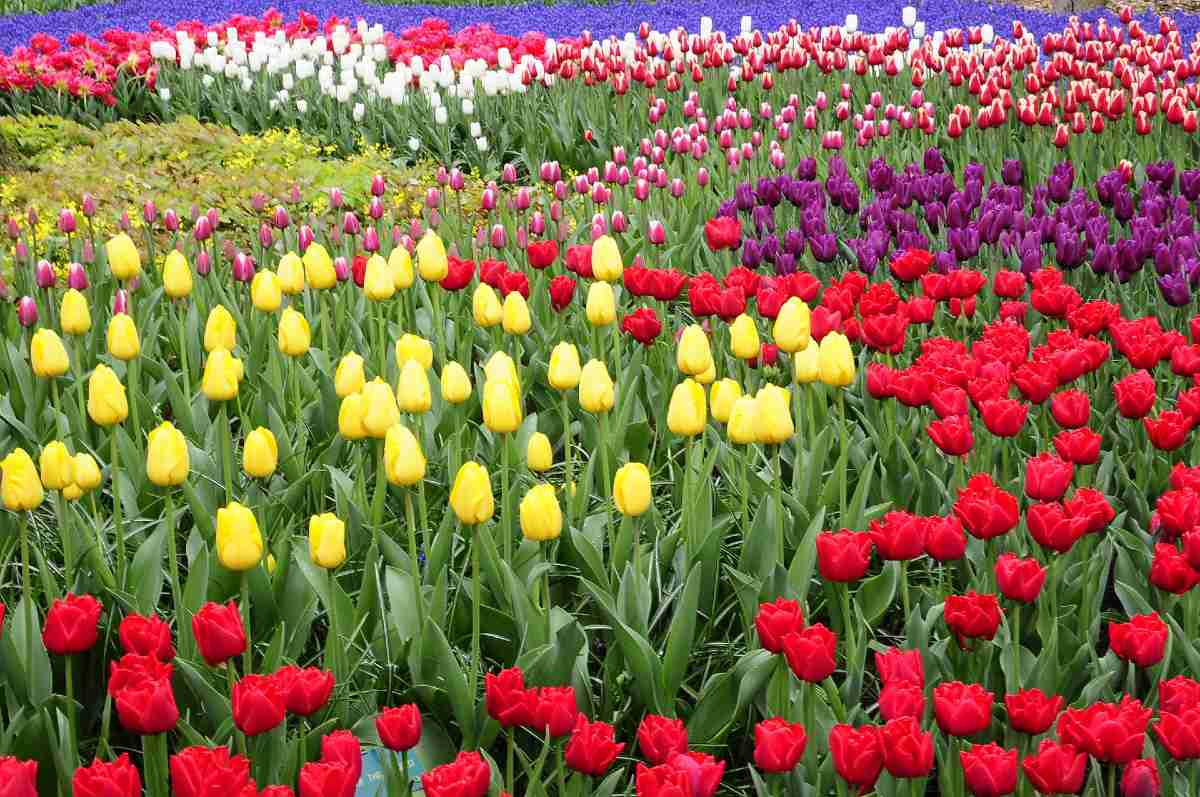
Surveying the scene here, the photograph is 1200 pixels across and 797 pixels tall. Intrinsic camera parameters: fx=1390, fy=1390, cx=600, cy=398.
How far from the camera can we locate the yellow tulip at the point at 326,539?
2053 mm

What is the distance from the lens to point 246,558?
2045mm

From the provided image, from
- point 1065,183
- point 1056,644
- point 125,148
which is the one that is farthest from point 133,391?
point 125,148

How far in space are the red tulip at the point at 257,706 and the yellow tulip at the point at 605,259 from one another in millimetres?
2016

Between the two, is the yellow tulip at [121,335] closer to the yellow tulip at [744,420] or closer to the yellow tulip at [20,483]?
the yellow tulip at [20,483]

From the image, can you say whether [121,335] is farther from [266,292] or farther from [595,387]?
[595,387]

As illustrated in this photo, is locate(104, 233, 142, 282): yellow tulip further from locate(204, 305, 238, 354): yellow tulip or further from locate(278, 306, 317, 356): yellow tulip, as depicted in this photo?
locate(278, 306, 317, 356): yellow tulip

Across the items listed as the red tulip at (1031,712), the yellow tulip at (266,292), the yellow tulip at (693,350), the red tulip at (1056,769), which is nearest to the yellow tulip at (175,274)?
the yellow tulip at (266,292)

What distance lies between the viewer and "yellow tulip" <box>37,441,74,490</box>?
2.25 metres

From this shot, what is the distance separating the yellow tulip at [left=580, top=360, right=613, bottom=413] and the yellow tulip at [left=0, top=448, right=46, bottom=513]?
0.95 m

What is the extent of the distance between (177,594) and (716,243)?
7.16 ft

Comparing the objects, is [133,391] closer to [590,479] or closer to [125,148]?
[590,479]

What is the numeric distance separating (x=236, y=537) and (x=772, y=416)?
3.09 feet

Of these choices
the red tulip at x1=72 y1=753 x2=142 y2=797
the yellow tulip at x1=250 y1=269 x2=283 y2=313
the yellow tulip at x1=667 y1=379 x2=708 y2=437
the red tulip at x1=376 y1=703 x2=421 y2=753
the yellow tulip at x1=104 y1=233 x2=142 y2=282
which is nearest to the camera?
the red tulip at x1=72 y1=753 x2=142 y2=797

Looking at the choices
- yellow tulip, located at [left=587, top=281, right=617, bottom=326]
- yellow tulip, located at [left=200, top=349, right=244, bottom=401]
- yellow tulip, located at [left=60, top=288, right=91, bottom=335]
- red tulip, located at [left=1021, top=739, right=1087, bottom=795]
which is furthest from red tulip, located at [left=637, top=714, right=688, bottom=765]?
yellow tulip, located at [left=60, top=288, right=91, bottom=335]
